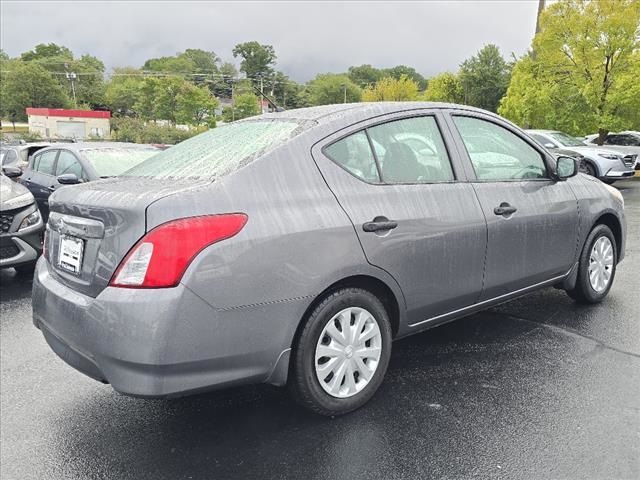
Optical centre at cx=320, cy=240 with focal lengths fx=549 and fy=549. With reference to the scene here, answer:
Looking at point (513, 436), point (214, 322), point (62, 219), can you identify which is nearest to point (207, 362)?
point (214, 322)

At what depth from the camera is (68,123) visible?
213 feet

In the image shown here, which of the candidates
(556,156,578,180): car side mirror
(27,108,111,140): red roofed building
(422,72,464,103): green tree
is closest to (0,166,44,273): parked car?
(556,156,578,180): car side mirror

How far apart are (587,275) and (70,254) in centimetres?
381

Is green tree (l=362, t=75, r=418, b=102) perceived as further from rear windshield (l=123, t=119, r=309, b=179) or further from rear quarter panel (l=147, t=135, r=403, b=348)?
rear quarter panel (l=147, t=135, r=403, b=348)

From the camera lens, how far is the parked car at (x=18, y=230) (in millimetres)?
5715

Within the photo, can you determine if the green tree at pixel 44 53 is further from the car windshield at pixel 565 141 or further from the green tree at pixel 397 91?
the car windshield at pixel 565 141

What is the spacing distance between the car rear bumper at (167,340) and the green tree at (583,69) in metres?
16.8

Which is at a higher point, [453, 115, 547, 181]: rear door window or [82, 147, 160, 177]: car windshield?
[453, 115, 547, 181]: rear door window

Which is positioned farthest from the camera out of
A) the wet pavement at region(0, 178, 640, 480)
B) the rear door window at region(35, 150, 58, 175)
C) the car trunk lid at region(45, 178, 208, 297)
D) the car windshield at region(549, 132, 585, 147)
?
the car windshield at region(549, 132, 585, 147)

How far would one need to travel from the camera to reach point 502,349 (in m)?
3.80

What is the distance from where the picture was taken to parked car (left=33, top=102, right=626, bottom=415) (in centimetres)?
236

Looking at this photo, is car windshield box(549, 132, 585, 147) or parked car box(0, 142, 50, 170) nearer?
parked car box(0, 142, 50, 170)

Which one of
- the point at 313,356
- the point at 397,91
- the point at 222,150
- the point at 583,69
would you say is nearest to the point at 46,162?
the point at 222,150

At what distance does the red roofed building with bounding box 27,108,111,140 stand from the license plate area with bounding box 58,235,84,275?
6672cm
